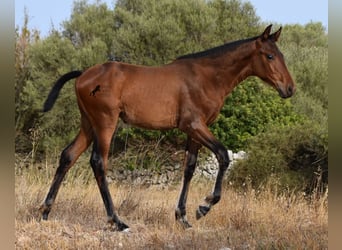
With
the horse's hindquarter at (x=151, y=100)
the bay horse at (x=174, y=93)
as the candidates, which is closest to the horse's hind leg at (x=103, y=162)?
the bay horse at (x=174, y=93)

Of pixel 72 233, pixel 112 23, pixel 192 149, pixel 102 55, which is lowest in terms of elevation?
pixel 72 233

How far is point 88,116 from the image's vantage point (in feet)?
17.6

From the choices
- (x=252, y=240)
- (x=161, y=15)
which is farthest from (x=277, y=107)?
(x=252, y=240)

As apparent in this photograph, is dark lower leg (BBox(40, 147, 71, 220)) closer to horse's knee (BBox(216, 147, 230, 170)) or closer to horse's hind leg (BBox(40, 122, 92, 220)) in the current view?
horse's hind leg (BBox(40, 122, 92, 220))

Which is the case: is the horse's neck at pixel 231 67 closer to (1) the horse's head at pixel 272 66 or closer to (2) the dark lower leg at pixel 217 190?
(1) the horse's head at pixel 272 66

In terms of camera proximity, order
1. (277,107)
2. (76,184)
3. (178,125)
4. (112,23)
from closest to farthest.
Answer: (178,125)
(76,184)
(277,107)
(112,23)

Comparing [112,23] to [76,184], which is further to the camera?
[112,23]

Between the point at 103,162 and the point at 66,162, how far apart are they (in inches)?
20.7

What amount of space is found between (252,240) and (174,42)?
900 cm

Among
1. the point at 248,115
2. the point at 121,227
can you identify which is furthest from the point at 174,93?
the point at 248,115

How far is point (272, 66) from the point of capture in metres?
5.16

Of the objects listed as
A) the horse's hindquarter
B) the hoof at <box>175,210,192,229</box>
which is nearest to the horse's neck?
the horse's hindquarter

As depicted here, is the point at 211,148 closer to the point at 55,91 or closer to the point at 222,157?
the point at 222,157

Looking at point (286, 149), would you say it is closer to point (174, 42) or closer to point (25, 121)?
point (174, 42)
